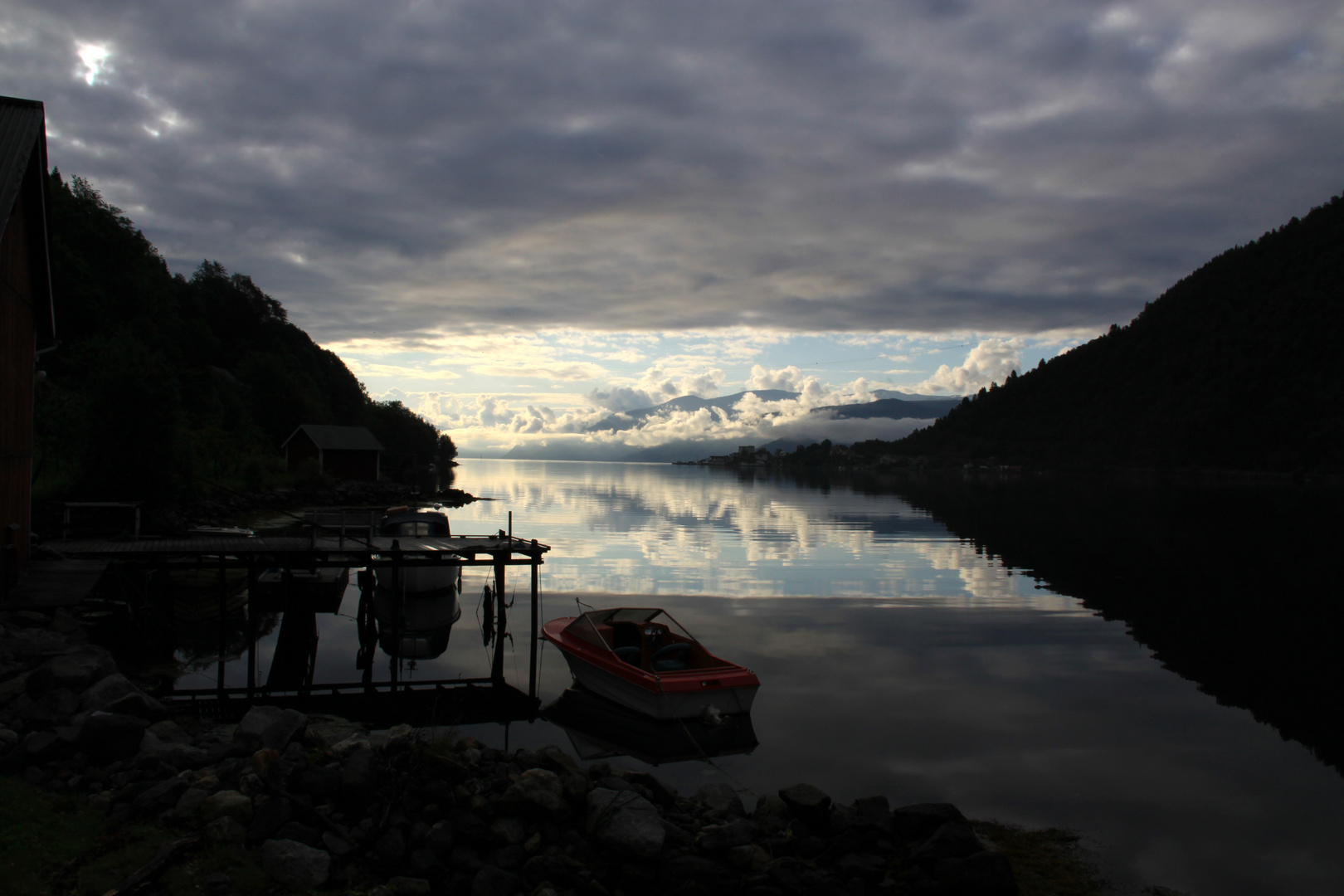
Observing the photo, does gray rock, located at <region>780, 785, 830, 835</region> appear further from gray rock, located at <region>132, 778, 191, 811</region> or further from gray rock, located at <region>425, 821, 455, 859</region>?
gray rock, located at <region>132, 778, 191, 811</region>

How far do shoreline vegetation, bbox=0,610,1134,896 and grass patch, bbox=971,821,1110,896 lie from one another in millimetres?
39

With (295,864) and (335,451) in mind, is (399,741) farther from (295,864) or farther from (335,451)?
(335,451)

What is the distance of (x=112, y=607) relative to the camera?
2761cm

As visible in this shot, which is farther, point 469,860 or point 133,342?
point 133,342

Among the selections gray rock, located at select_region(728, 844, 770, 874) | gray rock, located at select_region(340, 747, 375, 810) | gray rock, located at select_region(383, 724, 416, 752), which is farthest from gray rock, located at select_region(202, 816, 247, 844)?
gray rock, located at select_region(728, 844, 770, 874)

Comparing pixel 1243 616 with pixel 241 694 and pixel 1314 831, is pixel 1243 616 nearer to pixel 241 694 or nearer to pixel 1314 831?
pixel 1314 831

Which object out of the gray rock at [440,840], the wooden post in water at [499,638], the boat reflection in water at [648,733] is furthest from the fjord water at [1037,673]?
the gray rock at [440,840]

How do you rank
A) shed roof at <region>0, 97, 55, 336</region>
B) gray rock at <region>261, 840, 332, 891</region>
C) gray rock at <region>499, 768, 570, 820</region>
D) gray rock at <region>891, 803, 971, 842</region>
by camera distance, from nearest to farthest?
1. gray rock at <region>261, 840, 332, 891</region>
2. gray rock at <region>499, 768, 570, 820</region>
3. gray rock at <region>891, 803, 971, 842</region>
4. shed roof at <region>0, 97, 55, 336</region>

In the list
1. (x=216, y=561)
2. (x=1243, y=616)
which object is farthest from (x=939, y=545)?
(x=216, y=561)

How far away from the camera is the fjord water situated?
548 inches

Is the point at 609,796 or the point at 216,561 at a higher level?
the point at 216,561

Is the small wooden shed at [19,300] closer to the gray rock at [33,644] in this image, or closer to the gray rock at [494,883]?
the gray rock at [33,644]

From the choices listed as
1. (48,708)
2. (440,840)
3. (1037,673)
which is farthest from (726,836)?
(1037,673)

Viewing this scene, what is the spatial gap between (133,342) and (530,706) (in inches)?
1400
